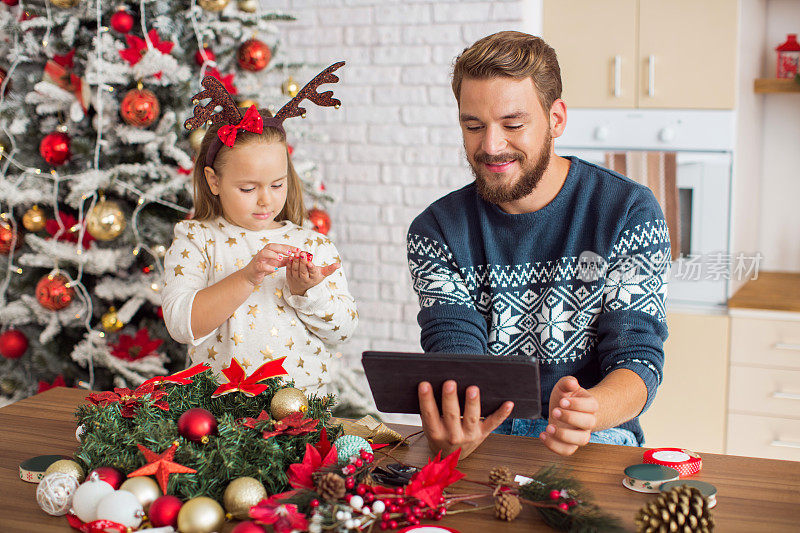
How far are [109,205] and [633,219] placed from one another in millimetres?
1665

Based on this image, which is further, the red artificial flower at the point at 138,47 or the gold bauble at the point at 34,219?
the gold bauble at the point at 34,219

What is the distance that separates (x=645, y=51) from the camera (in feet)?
10.0

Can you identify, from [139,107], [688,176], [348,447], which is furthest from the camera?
[688,176]

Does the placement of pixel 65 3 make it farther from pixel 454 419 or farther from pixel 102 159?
pixel 454 419

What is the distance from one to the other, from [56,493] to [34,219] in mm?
1740

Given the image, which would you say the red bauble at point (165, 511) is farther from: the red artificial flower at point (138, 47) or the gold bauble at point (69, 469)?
the red artificial flower at point (138, 47)

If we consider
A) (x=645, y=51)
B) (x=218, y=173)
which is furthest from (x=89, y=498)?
(x=645, y=51)

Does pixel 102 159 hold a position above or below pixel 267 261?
above

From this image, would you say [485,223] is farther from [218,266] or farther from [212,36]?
[212,36]

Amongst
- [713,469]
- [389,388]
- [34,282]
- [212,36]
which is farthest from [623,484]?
[34,282]

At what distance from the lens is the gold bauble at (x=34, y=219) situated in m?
2.58

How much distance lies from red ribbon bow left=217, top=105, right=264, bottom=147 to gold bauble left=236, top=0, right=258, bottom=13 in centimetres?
112

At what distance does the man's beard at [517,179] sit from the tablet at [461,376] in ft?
2.06

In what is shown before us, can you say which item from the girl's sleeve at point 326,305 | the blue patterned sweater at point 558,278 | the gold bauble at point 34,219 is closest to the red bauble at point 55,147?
the gold bauble at point 34,219
